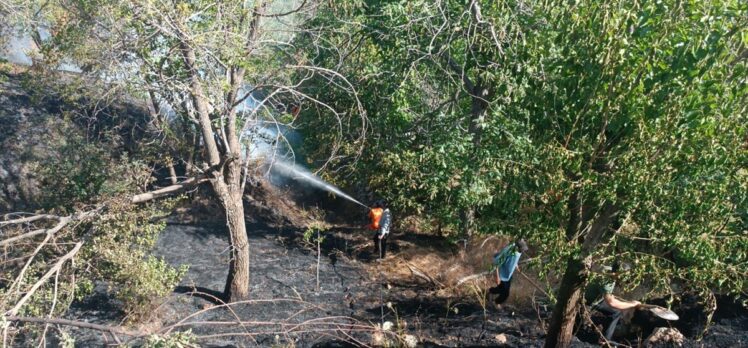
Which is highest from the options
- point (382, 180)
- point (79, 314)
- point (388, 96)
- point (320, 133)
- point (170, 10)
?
point (170, 10)

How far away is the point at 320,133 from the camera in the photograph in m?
11.6

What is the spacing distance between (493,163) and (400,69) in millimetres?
2469

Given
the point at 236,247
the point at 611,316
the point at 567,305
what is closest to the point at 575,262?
the point at 567,305

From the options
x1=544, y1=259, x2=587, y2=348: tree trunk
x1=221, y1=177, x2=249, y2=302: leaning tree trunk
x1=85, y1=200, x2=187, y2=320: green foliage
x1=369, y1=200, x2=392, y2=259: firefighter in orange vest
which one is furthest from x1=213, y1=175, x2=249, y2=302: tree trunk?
x1=544, y1=259, x2=587, y2=348: tree trunk

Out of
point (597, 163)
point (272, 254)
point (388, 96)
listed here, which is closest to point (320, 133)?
point (272, 254)

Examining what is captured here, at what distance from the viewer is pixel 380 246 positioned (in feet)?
37.1

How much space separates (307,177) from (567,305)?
832cm

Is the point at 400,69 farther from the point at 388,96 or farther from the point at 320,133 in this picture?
the point at 320,133

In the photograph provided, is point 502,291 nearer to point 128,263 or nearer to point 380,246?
point 380,246

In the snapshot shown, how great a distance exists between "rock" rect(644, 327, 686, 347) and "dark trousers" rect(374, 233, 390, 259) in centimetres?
472

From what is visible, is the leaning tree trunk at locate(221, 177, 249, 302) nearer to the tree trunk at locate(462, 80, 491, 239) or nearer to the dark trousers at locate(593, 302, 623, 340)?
the tree trunk at locate(462, 80, 491, 239)

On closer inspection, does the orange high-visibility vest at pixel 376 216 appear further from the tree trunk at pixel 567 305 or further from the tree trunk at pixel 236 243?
the tree trunk at pixel 567 305

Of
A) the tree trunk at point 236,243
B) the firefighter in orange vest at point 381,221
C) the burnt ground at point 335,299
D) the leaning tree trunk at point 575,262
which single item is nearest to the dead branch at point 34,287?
the burnt ground at point 335,299

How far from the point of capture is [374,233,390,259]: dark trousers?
11371 mm
